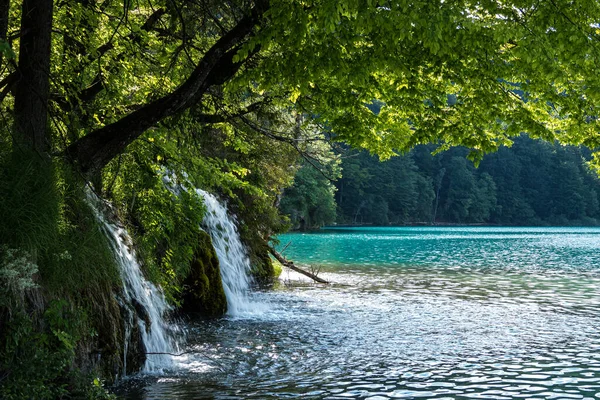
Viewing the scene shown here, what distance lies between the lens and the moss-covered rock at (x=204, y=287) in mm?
14758

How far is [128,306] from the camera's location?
9031 mm

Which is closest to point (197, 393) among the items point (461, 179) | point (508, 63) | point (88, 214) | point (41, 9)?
point (88, 214)

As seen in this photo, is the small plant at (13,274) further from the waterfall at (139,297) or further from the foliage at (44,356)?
the waterfall at (139,297)

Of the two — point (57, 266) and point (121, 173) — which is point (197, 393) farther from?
point (121, 173)

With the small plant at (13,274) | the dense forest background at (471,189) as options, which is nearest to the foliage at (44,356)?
the small plant at (13,274)

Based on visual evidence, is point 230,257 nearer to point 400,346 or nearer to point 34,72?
point 400,346

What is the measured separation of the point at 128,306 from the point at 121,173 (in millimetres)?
2312

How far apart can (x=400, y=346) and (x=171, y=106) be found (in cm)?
644

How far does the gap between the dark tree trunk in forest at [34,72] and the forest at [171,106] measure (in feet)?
0.07

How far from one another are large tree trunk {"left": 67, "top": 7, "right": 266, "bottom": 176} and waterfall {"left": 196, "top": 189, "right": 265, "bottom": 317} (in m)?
7.82

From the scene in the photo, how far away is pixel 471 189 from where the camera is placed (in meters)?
116

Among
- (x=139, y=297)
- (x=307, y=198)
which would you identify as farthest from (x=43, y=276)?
(x=307, y=198)

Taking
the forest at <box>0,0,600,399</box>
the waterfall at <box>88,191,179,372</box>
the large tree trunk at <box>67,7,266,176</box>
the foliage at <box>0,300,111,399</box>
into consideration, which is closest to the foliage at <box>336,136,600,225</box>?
the forest at <box>0,0,600,399</box>

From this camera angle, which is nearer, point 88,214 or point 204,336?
point 88,214
